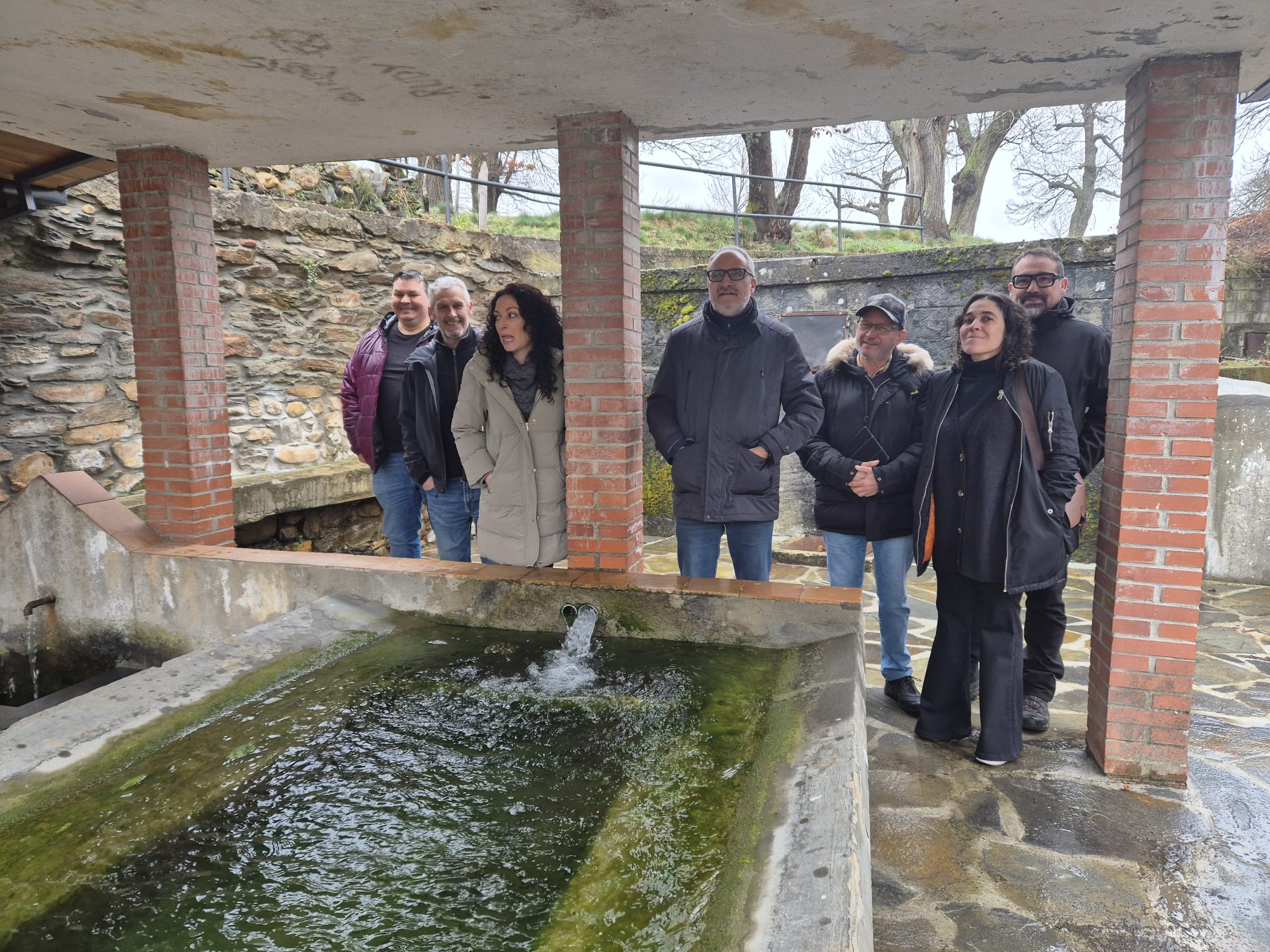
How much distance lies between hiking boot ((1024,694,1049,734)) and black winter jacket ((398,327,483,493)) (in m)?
3.02

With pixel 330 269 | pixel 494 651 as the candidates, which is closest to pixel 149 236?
pixel 330 269

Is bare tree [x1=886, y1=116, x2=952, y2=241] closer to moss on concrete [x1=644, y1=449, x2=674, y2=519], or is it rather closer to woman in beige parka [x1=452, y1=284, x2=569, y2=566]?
moss on concrete [x1=644, y1=449, x2=674, y2=519]

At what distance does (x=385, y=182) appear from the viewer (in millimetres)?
7867

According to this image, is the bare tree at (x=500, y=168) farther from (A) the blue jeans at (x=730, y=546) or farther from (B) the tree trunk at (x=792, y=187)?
(A) the blue jeans at (x=730, y=546)

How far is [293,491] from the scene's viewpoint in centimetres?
590

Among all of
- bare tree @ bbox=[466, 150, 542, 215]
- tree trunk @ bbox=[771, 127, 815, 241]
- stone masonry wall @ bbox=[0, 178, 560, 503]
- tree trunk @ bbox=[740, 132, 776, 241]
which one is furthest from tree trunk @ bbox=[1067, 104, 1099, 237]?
stone masonry wall @ bbox=[0, 178, 560, 503]

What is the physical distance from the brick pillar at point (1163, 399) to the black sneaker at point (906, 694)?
29.9 inches

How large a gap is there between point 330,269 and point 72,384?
2.16 metres

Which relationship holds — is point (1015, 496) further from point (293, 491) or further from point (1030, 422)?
point (293, 491)

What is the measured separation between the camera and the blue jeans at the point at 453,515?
441 centimetres

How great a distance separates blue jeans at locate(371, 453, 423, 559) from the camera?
466 cm

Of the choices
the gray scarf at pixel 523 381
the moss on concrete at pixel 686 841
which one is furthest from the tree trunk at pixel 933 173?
the moss on concrete at pixel 686 841

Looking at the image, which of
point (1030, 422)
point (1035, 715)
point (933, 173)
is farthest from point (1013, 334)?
point (933, 173)

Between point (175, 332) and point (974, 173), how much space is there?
1402cm
